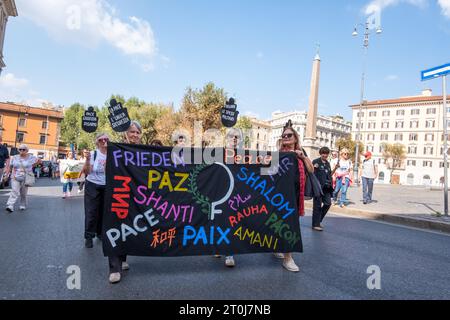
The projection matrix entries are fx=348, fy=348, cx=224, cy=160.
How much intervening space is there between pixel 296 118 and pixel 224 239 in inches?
4348

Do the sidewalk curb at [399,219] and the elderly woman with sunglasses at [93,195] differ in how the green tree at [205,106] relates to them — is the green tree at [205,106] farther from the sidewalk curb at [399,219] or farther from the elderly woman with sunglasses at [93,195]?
the elderly woman with sunglasses at [93,195]

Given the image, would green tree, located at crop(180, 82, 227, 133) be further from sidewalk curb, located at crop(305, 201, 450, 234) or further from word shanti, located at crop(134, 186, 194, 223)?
word shanti, located at crop(134, 186, 194, 223)

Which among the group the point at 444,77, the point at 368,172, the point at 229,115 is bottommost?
the point at 368,172

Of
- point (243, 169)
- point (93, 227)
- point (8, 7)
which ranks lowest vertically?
point (93, 227)

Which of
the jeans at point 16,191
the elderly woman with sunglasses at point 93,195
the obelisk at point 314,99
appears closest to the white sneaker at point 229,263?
the elderly woman with sunglasses at point 93,195

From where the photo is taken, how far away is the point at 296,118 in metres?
111

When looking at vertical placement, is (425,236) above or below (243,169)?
below

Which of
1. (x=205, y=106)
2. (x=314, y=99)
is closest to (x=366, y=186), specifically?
(x=314, y=99)

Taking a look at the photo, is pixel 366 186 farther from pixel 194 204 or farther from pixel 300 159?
pixel 194 204

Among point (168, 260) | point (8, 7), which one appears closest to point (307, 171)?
point (168, 260)

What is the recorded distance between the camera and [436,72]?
975 cm

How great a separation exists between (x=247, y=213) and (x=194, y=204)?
682mm
